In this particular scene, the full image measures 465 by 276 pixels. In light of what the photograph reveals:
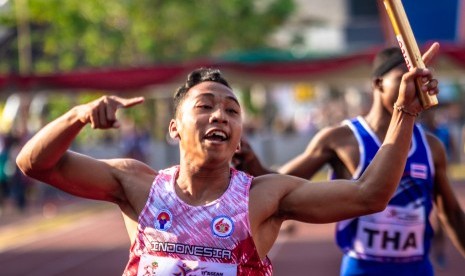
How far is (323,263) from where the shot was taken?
42.2 feet

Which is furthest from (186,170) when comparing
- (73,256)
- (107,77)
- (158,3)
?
(158,3)

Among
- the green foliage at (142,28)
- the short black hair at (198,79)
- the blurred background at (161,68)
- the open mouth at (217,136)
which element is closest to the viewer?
the open mouth at (217,136)

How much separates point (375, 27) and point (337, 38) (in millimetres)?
1719

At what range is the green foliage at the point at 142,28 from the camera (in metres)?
31.5

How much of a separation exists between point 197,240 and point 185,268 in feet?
0.34

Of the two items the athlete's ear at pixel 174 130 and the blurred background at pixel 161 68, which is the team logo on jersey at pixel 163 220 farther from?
the blurred background at pixel 161 68

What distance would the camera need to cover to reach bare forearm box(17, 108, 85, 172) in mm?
4008

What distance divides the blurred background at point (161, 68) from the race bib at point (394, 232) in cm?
1444

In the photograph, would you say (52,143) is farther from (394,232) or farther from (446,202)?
(446,202)

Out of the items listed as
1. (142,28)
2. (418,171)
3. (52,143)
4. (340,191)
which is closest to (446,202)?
(418,171)

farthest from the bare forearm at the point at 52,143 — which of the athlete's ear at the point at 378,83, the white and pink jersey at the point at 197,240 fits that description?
the athlete's ear at the point at 378,83

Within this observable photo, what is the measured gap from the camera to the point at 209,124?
3.92 m

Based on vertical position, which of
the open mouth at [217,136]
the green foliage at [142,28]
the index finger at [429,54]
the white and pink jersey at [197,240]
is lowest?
the white and pink jersey at [197,240]

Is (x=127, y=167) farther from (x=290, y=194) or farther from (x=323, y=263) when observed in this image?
(x=323, y=263)
